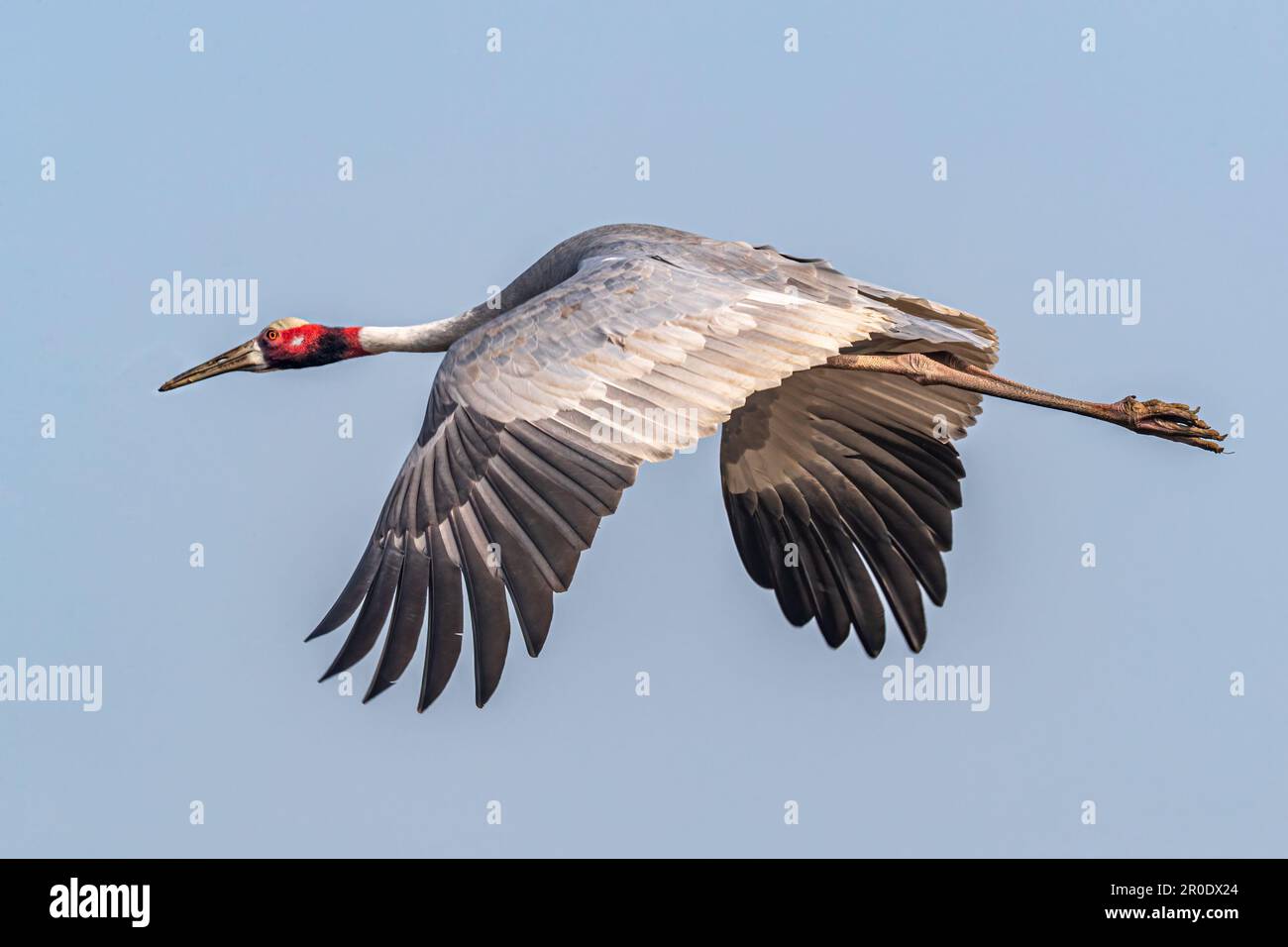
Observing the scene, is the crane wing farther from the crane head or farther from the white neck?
the crane head

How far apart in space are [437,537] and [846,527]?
A: 3994mm

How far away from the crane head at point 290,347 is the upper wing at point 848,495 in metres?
2.58

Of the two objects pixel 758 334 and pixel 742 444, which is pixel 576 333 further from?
pixel 742 444

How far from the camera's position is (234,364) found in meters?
14.0

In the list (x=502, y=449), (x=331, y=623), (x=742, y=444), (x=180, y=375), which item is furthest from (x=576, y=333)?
(x=180, y=375)

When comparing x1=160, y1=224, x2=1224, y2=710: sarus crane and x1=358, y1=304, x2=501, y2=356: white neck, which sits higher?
x1=358, y1=304, x2=501, y2=356: white neck

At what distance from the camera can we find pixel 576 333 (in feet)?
35.3

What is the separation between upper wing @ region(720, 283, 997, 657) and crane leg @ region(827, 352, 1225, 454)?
0.58 m

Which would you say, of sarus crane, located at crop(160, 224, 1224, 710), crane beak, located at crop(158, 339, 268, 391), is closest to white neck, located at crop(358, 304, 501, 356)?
sarus crane, located at crop(160, 224, 1224, 710)

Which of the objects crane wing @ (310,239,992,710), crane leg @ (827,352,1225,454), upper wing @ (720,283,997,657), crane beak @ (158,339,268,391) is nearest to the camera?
crane wing @ (310,239,992,710)

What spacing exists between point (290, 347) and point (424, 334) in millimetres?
960

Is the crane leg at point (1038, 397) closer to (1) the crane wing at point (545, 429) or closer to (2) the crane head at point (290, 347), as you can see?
(1) the crane wing at point (545, 429)

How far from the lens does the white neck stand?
44.2 feet

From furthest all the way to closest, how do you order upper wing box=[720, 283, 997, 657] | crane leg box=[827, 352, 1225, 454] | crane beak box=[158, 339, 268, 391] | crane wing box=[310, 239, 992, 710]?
crane beak box=[158, 339, 268, 391] → upper wing box=[720, 283, 997, 657] → crane leg box=[827, 352, 1225, 454] → crane wing box=[310, 239, 992, 710]
